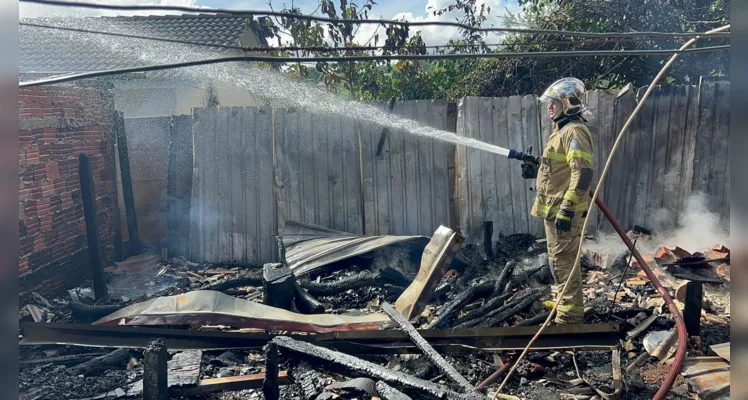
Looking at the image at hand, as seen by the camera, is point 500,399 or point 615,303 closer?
point 500,399

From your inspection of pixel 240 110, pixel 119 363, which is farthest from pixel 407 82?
pixel 119 363

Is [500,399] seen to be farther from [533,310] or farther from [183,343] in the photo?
[183,343]

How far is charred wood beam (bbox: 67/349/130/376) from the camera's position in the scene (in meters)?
4.32

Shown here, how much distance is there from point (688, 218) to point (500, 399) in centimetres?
468

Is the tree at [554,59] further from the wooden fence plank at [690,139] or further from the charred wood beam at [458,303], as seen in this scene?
the charred wood beam at [458,303]

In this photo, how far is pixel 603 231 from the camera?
700 cm

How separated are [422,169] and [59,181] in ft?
16.8

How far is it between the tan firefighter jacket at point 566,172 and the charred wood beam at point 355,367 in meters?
2.22

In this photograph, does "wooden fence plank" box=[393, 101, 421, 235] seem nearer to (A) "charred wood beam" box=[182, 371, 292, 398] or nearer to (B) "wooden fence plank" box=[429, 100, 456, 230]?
(B) "wooden fence plank" box=[429, 100, 456, 230]

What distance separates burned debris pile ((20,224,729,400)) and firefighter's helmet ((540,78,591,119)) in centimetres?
177

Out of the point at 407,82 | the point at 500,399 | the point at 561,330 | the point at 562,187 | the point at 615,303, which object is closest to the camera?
the point at 500,399

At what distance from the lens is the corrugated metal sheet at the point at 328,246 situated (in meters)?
6.38

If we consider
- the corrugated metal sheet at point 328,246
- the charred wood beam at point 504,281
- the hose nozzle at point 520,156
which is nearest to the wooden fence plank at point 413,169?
the corrugated metal sheet at point 328,246

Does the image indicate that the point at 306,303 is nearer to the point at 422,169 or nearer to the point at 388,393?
the point at 388,393
